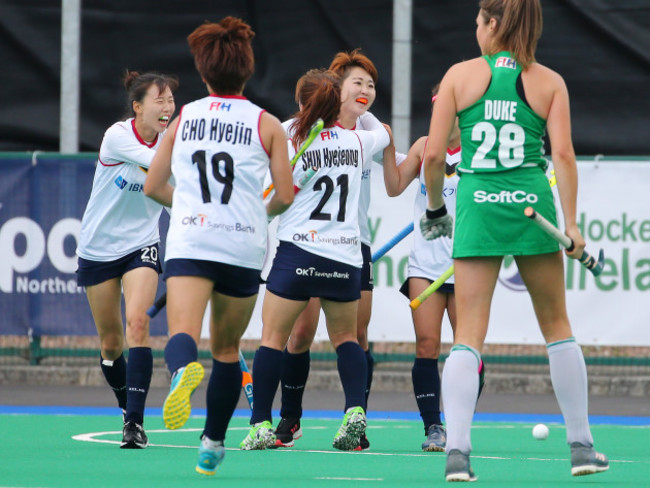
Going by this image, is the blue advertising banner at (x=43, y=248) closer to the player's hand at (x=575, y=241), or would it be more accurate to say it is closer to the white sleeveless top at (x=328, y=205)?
the white sleeveless top at (x=328, y=205)

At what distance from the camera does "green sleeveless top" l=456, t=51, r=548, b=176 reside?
601 centimetres

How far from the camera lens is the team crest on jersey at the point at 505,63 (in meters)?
6.03

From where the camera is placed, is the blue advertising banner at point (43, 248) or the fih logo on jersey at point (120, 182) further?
the blue advertising banner at point (43, 248)

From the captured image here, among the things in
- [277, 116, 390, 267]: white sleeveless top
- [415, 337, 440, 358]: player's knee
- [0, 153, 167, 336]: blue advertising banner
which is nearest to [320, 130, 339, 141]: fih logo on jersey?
[277, 116, 390, 267]: white sleeveless top

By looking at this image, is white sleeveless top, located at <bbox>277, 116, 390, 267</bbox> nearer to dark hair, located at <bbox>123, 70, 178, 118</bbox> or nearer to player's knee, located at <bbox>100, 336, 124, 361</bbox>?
dark hair, located at <bbox>123, 70, 178, 118</bbox>

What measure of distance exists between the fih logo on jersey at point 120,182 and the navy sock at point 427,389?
6.38ft

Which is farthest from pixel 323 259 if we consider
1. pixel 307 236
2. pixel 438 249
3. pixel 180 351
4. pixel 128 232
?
pixel 180 351

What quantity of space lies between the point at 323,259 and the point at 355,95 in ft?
3.60

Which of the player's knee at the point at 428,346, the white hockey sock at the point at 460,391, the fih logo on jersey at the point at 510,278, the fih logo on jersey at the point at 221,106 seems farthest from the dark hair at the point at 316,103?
the fih logo on jersey at the point at 510,278

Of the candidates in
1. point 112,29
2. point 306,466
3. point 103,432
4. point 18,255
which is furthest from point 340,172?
point 112,29

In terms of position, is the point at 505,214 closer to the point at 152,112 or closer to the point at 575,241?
the point at 575,241

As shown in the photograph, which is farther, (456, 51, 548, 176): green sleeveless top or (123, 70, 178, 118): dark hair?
(123, 70, 178, 118): dark hair

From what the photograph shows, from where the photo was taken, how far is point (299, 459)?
24.2ft

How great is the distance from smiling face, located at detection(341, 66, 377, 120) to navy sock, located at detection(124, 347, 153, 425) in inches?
Result: 68.4
